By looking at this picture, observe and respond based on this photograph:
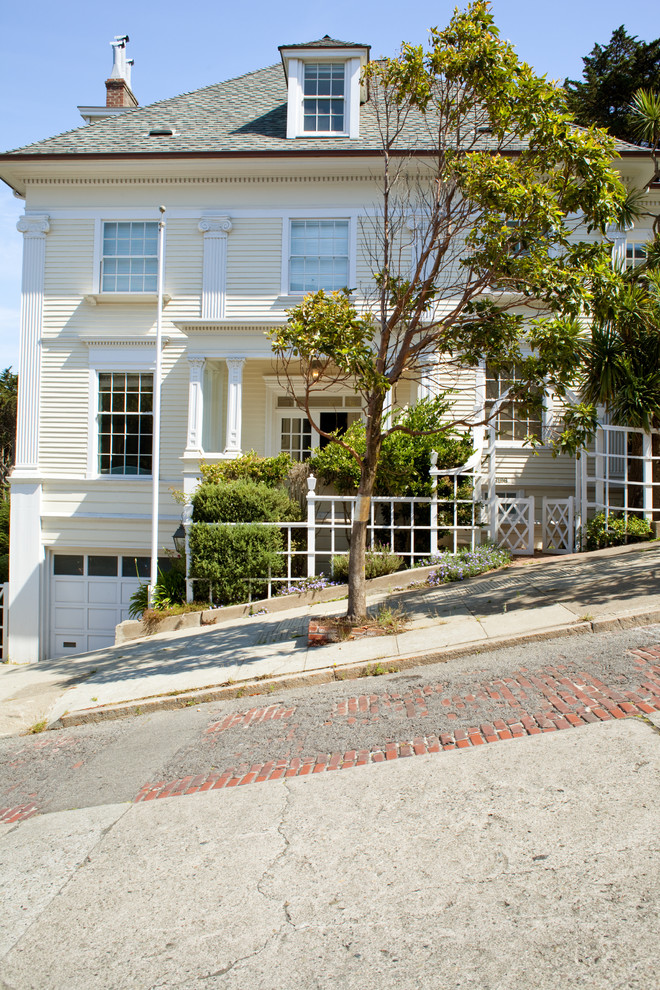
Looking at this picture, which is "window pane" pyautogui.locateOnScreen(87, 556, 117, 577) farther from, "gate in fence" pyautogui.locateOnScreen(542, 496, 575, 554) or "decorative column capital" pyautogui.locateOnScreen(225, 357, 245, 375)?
"gate in fence" pyautogui.locateOnScreen(542, 496, 575, 554)

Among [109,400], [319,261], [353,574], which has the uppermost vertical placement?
[319,261]

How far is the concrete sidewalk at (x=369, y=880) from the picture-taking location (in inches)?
127

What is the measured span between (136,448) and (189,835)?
39.6ft

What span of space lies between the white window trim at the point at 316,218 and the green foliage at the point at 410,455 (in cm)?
396

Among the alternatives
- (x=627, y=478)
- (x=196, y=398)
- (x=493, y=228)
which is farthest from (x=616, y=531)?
(x=196, y=398)

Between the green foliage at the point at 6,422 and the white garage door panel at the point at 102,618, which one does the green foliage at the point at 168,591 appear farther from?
the green foliage at the point at 6,422

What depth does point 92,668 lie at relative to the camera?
32.7ft

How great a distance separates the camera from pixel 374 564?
1177 centimetres

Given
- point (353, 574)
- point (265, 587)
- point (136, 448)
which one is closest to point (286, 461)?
point (265, 587)

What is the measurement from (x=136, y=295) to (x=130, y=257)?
1044 millimetres

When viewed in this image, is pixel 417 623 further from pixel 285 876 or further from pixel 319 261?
pixel 319 261

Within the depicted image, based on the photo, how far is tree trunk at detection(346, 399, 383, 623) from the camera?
349 inches

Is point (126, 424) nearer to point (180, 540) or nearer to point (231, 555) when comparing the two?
point (180, 540)

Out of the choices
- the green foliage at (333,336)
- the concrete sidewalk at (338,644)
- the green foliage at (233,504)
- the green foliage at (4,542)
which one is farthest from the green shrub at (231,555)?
the green foliage at (4,542)
